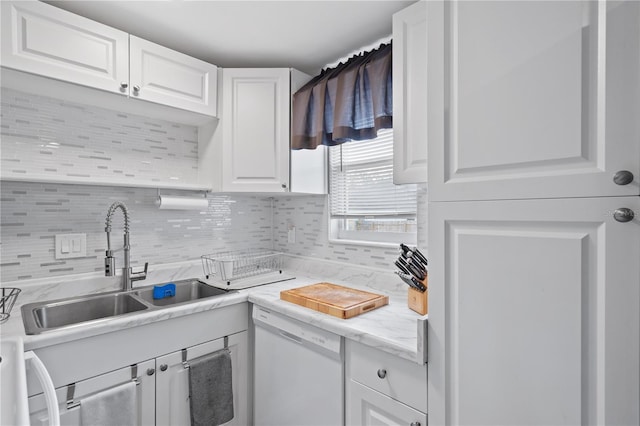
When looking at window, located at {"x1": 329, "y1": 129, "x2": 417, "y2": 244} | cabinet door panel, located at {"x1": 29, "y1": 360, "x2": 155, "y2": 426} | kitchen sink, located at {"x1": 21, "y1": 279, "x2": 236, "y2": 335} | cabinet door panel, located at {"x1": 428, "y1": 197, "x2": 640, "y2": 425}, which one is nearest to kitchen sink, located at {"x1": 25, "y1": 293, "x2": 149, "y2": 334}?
kitchen sink, located at {"x1": 21, "y1": 279, "x2": 236, "y2": 335}

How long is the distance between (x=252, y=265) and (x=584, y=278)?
1.98 meters

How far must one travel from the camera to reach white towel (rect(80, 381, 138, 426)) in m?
1.34

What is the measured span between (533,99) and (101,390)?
1.91m

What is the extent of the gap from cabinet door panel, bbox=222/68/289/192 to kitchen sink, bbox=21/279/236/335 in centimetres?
73

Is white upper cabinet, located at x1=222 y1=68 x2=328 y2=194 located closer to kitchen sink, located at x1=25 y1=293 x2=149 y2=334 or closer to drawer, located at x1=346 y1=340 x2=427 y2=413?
kitchen sink, located at x1=25 y1=293 x2=149 y2=334

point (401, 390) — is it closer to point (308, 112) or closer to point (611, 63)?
point (611, 63)

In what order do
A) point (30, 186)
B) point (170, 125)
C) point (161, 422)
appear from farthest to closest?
point (170, 125) < point (30, 186) < point (161, 422)

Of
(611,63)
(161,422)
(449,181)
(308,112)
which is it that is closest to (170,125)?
(308,112)

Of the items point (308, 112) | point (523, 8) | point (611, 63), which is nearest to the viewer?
point (611, 63)

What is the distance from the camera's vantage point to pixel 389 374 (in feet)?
4.04

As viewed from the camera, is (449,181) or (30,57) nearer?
(449,181)

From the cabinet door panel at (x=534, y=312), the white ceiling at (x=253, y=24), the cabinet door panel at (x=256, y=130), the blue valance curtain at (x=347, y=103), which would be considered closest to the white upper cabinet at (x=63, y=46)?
the white ceiling at (x=253, y=24)

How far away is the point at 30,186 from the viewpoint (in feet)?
5.51

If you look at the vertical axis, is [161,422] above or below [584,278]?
below
